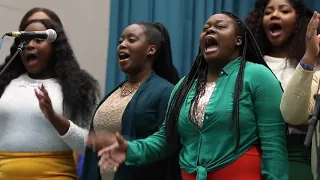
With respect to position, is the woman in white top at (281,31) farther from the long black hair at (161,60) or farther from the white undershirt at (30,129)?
the white undershirt at (30,129)

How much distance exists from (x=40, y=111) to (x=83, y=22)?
1.35 metres

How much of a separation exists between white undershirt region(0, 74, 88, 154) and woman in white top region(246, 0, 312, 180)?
0.91 metres

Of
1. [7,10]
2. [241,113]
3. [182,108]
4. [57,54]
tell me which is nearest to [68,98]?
[57,54]

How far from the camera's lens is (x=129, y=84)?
275cm

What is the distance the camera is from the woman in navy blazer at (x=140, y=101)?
8.05 feet

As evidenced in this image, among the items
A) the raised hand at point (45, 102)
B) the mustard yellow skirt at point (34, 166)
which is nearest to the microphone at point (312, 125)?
the raised hand at point (45, 102)

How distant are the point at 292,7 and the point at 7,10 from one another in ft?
6.79

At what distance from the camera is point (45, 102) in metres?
2.58

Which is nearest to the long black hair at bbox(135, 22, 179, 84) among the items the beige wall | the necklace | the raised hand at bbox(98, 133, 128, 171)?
the necklace

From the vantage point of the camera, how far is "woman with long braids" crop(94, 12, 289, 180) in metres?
2.03

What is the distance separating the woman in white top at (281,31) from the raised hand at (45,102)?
3.02 feet

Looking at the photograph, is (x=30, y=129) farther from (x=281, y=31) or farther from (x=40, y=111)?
(x=281, y=31)

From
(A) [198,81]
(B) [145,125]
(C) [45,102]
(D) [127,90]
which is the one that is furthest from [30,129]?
(A) [198,81]

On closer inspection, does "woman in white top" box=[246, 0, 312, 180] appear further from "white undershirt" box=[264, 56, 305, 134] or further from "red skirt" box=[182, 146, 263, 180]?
"red skirt" box=[182, 146, 263, 180]
